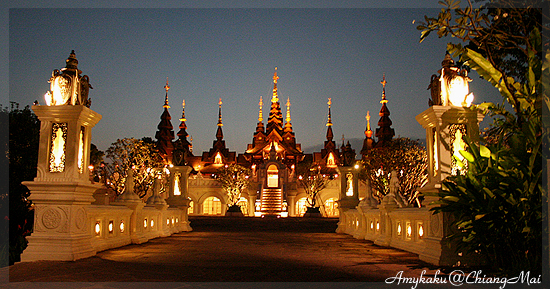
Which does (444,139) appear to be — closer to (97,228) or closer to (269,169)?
(97,228)

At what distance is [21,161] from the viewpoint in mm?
15531

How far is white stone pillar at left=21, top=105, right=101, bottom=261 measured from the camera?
25.5 ft

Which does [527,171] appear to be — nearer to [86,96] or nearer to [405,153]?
[86,96]

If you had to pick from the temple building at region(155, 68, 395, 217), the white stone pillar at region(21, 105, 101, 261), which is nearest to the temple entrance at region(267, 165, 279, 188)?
the temple building at region(155, 68, 395, 217)

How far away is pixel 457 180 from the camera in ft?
21.2

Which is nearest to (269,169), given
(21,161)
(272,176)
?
(272,176)

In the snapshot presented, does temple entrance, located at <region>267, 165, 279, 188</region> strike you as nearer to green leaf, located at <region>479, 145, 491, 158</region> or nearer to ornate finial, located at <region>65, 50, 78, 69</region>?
ornate finial, located at <region>65, 50, 78, 69</region>

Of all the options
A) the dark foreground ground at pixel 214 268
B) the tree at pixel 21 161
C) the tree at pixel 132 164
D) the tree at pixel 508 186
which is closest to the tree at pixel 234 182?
the tree at pixel 132 164

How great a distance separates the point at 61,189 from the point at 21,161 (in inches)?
351

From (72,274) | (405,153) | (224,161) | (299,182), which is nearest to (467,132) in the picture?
(72,274)

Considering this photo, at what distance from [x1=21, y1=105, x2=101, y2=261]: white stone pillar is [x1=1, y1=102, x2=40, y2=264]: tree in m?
5.60

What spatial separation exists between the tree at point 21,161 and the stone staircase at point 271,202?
1027 inches

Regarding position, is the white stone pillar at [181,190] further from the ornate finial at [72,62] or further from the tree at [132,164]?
the tree at [132,164]

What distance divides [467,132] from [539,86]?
1.77 meters
